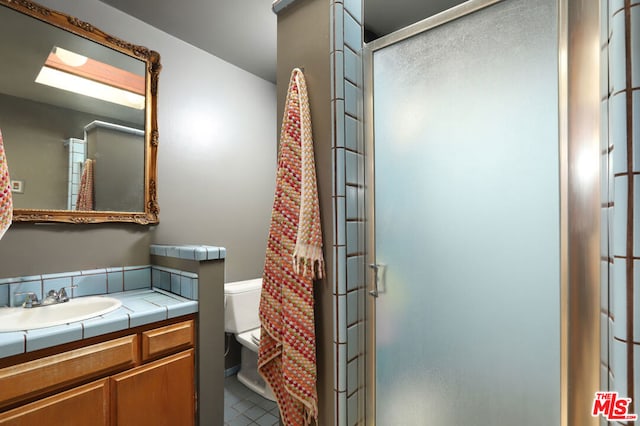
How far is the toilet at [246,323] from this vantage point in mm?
2055

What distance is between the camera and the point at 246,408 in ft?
6.40

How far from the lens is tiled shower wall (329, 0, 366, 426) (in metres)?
1.12

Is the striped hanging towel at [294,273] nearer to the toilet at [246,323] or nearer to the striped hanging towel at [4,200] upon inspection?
the toilet at [246,323]

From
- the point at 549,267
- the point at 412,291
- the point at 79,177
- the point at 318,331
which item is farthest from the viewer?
the point at 79,177

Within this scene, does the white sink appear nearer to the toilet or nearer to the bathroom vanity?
the bathroom vanity

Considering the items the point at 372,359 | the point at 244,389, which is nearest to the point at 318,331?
the point at 372,359

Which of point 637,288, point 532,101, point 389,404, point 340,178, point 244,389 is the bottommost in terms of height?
point 244,389

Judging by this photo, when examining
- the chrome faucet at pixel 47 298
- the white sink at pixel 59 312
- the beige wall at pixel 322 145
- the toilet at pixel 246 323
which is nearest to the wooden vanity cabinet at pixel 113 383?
the white sink at pixel 59 312

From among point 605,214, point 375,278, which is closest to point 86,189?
point 375,278

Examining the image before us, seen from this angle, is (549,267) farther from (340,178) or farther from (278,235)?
(278,235)

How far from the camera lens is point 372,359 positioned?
1142 millimetres

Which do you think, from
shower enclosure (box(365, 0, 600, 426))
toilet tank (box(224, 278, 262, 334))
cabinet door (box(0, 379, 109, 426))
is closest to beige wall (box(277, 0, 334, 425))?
shower enclosure (box(365, 0, 600, 426))

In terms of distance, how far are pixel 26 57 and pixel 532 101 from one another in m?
2.12

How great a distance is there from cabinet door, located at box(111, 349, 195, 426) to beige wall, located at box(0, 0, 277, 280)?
686 mm
